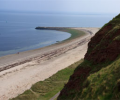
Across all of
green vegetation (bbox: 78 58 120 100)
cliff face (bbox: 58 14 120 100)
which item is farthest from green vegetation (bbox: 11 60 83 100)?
green vegetation (bbox: 78 58 120 100)

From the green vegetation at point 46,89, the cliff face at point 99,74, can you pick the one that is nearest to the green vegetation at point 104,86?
the cliff face at point 99,74

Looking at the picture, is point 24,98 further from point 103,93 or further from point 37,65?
point 37,65

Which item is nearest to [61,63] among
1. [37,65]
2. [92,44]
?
[37,65]

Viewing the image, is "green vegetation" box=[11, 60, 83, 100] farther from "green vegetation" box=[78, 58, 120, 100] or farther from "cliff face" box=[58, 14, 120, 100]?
"green vegetation" box=[78, 58, 120, 100]

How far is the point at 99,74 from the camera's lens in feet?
41.1

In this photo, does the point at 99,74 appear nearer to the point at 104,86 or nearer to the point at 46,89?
the point at 104,86

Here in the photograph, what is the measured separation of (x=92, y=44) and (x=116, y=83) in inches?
330

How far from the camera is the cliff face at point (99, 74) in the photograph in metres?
10.8

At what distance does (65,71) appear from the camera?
32.4 m

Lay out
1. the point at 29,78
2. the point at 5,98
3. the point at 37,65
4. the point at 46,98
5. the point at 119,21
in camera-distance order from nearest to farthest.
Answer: the point at 119,21
the point at 46,98
the point at 5,98
the point at 29,78
the point at 37,65

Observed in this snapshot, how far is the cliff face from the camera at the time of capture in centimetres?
1080

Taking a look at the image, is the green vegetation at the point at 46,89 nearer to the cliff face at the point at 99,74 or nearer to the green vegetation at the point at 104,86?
the cliff face at the point at 99,74

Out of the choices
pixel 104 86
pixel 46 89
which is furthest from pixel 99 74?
pixel 46 89

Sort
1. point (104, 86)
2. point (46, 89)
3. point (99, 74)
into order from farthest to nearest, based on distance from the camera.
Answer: point (46, 89) → point (99, 74) → point (104, 86)
